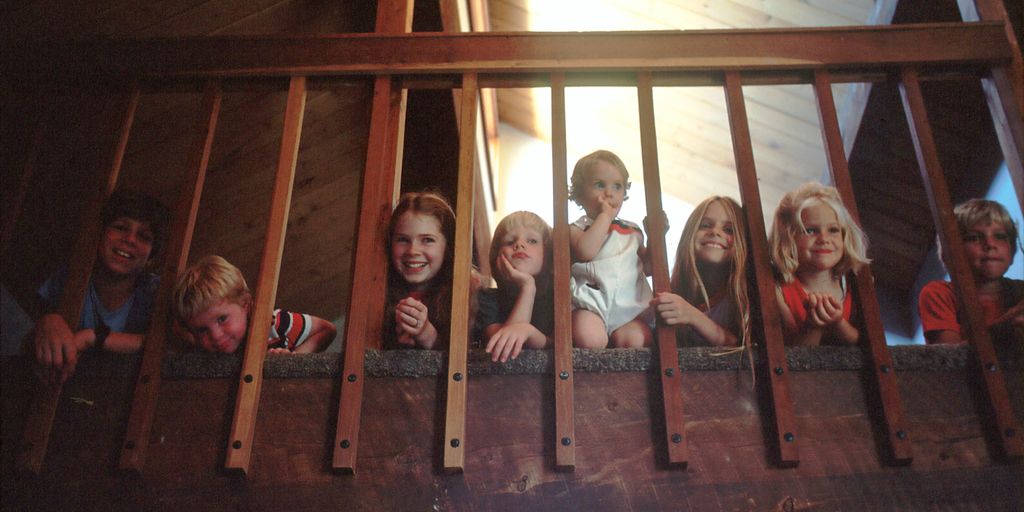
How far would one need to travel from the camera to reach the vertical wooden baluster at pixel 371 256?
171 centimetres

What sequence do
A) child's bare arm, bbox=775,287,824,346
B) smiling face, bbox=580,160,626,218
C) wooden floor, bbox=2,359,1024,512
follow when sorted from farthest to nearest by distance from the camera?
smiling face, bbox=580,160,626,218, child's bare arm, bbox=775,287,824,346, wooden floor, bbox=2,359,1024,512

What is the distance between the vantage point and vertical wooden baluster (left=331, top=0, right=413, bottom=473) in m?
1.71

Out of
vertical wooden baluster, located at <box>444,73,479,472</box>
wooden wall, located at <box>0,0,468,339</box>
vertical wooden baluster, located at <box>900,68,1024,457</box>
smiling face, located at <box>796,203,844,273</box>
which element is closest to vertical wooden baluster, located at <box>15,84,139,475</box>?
wooden wall, located at <box>0,0,468,339</box>

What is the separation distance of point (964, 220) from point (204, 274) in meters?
2.04

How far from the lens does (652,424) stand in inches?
68.3

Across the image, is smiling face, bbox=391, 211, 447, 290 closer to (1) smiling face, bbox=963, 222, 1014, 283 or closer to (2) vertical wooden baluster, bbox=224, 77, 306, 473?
(2) vertical wooden baluster, bbox=224, 77, 306, 473

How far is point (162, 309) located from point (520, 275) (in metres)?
0.80

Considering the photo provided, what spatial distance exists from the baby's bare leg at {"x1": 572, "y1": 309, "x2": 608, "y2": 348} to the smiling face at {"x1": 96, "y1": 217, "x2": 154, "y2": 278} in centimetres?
121

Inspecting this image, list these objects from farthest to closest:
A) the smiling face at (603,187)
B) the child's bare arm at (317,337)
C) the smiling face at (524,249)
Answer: the child's bare arm at (317,337)
the smiling face at (603,187)
the smiling face at (524,249)

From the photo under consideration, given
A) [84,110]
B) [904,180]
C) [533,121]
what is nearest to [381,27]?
[84,110]

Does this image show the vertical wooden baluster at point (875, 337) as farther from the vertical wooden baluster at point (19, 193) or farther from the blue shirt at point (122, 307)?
the vertical wooden baluster at point (19, 193)

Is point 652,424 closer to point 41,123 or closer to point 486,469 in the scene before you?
point 486,469

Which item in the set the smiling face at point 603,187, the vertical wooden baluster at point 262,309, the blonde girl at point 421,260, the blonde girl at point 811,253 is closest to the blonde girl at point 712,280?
the blonde girl at point 811,253

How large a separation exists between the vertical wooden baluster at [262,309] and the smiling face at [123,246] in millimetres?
563
